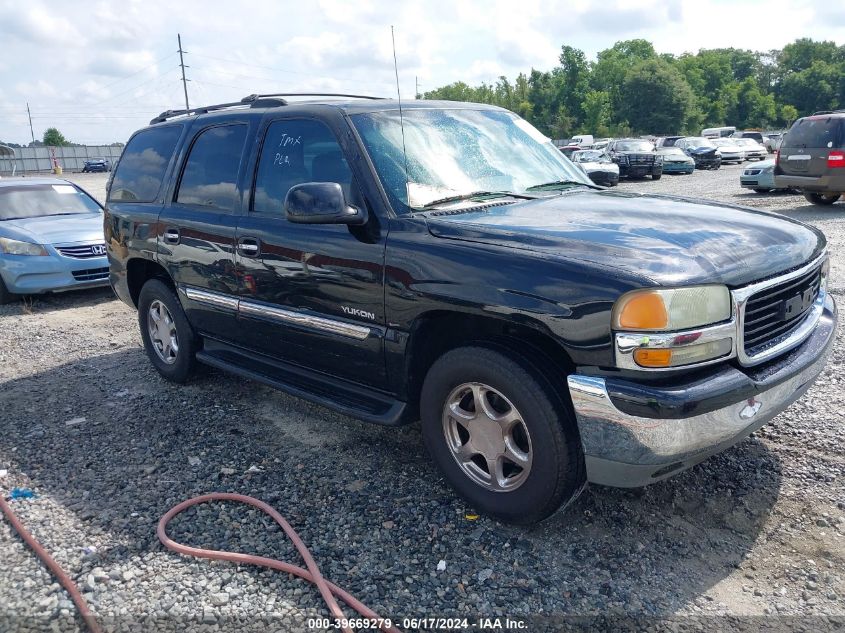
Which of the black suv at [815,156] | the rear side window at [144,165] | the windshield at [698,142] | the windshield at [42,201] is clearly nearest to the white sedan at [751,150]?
the windshield at [698,142]

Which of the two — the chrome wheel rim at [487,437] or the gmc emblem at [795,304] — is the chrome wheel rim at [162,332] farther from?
the gmc emblem at [795,304]

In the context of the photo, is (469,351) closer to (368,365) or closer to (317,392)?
(368,365)

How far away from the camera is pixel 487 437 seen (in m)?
3.08

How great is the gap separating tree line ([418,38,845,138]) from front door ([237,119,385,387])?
2809 inches

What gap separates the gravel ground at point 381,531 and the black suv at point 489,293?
1.18 feet

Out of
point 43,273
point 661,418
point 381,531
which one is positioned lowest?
point 381,531

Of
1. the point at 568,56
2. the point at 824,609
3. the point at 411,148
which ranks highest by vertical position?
the point at 568,56

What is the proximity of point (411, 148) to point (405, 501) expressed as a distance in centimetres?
184

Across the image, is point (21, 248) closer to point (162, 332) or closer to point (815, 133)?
point (162, 332)

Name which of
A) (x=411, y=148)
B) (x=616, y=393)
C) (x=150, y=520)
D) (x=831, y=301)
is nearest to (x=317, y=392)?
(x=150, y=520)

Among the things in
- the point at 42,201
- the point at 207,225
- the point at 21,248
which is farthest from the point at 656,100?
the point at 207,225

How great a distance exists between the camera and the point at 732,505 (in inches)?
126

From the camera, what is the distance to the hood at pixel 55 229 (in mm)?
8359

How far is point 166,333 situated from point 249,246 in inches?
63.9
